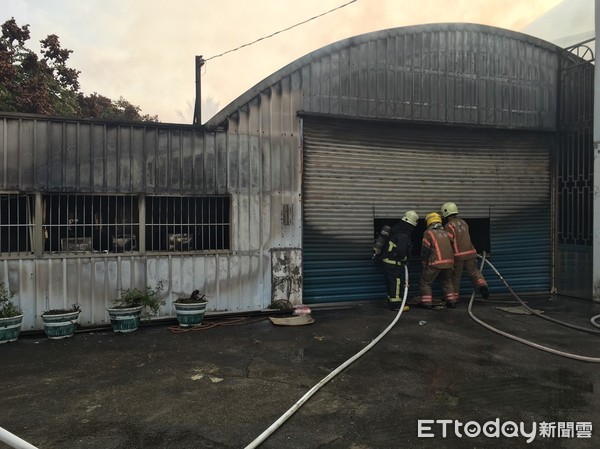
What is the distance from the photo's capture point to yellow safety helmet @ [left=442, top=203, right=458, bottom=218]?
9.08 meters

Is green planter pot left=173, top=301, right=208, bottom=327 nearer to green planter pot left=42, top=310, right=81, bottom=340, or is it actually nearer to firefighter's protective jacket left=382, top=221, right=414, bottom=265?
green planter pot left=42, top=310, right=81, bottom=340

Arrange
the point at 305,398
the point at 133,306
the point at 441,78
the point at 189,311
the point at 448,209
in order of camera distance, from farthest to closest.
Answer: the point at 441,78 → the point at 448,209 → the point at 189,311 → the point at 133,306 → the point at 305,398

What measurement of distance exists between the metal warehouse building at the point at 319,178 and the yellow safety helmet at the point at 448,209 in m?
0.38

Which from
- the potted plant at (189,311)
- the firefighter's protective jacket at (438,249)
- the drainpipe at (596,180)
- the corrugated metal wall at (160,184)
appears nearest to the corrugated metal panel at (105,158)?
the corrugated metal wall at (160,184)

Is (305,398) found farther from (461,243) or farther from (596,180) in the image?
(596,180)

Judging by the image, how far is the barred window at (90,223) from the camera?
7035 mm

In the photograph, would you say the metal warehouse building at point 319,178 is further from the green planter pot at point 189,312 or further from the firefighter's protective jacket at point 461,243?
the firefighter's protective jacket at point 461,243

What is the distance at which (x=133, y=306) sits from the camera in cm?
697

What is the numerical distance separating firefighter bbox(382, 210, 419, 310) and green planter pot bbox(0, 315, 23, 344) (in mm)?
6839

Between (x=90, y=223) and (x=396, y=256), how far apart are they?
6101 millimetres

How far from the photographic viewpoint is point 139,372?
505 cm

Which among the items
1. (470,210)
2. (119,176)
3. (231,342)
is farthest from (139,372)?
(470,210)

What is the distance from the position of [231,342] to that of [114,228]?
3191 mm

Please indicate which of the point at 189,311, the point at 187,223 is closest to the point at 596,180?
the point at 187,223
